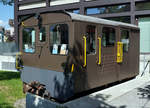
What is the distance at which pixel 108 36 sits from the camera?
5922 millimetres

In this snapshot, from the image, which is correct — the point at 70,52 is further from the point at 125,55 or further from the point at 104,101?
the point at 125,55

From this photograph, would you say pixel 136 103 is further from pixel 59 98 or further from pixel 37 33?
pixel 37 33

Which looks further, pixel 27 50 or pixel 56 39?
pixel 27 50

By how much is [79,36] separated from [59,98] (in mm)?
1775

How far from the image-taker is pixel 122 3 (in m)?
10.6

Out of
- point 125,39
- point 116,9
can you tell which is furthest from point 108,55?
point 116,9

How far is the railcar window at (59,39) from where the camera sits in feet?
16.0

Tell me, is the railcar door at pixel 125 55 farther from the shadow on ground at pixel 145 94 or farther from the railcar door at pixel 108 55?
the shadow on ground at pixel 145 94

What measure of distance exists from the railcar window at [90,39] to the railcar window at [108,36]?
1.67ft

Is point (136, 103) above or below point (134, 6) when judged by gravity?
below

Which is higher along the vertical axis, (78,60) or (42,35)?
(42,35)

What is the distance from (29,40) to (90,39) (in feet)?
7.04

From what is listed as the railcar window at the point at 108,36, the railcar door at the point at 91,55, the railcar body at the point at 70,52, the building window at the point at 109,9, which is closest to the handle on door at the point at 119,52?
the railcar body at the point at 70,52

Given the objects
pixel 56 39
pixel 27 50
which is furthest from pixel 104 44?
pixel 27 50
